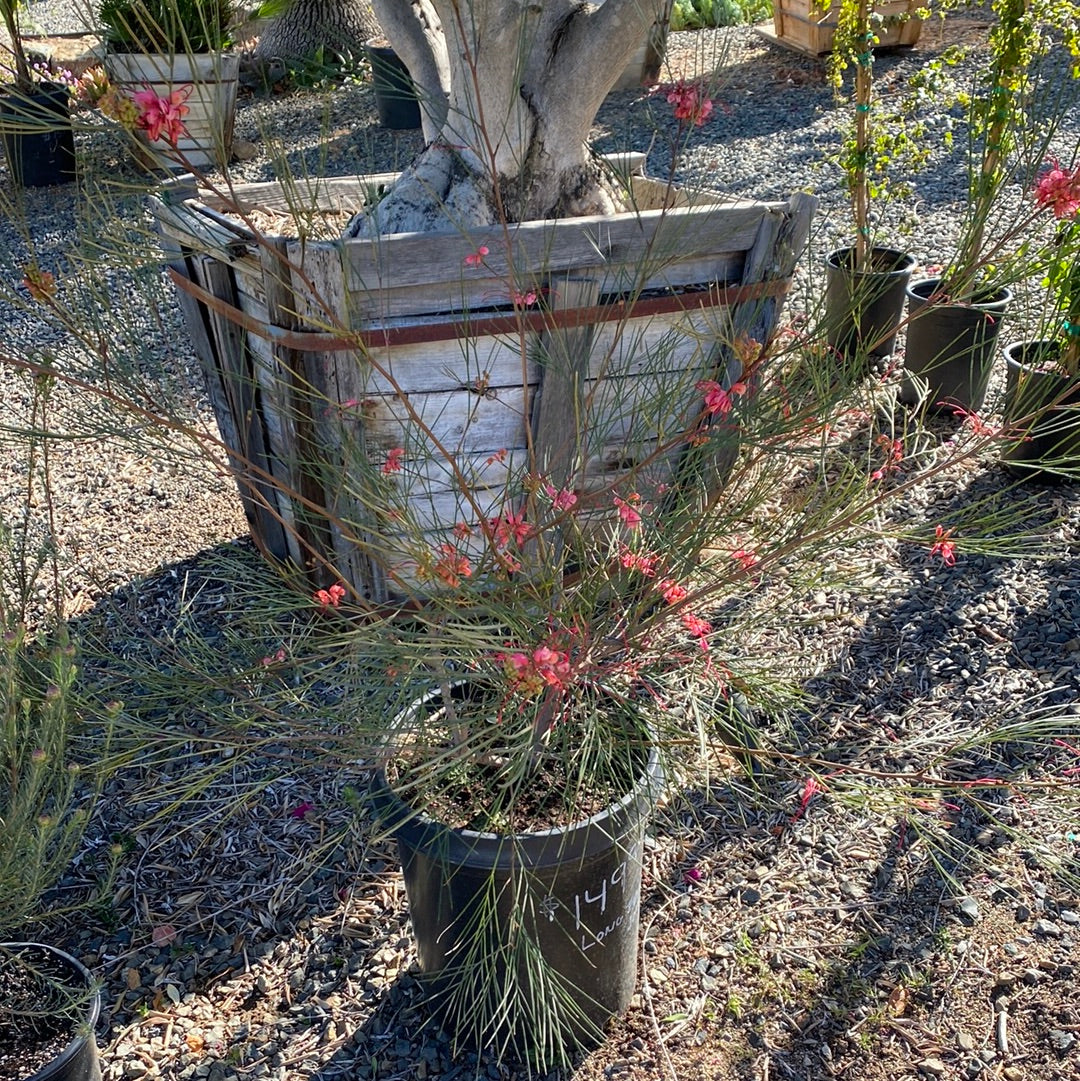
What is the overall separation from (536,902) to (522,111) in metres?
1.88

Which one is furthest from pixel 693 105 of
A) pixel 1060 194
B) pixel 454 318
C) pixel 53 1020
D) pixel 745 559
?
pixel 53 1020

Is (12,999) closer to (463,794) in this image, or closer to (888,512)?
(463,794)

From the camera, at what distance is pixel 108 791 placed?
2.44 m

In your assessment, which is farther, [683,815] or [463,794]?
[683,815]

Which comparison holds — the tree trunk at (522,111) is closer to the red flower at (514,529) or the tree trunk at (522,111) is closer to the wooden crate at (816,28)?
the red flower at (514,529)

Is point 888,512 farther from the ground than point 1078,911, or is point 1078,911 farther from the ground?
point 888,512

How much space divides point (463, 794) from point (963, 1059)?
3.09ft

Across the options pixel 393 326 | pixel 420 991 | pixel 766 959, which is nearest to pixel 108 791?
pixel 420 991

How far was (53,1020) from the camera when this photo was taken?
1.74 metres

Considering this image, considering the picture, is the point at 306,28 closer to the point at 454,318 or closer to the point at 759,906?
the point at 454,318

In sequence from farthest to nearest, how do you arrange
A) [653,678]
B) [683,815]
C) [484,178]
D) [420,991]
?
[484,178]
[683,815]
[420,991]
[653,678]

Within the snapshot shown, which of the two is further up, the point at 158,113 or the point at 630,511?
the point at 158,113

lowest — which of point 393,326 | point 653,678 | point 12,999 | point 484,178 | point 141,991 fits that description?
point 141,991

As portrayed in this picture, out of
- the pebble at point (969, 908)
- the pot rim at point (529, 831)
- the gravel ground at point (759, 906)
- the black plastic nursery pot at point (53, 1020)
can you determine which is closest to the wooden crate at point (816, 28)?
the gravel ground at point (759, 906)
